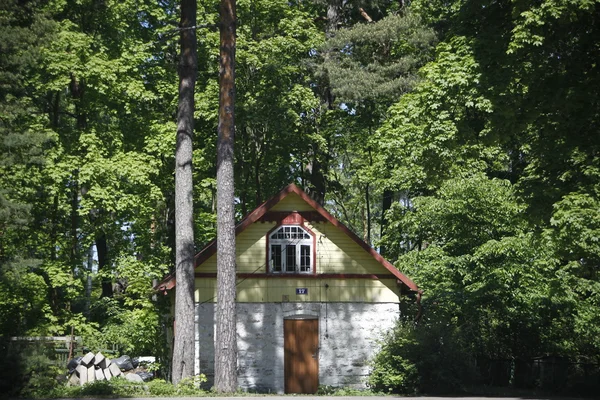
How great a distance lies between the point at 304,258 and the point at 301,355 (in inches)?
121

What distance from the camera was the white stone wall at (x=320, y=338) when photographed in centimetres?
2412

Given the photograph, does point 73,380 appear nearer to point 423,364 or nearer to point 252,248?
point 252,248

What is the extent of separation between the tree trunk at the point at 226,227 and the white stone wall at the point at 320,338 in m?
3.69

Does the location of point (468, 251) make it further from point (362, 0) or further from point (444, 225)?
point (362, 0)

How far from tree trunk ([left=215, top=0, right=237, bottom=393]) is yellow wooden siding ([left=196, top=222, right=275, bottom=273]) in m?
3.67

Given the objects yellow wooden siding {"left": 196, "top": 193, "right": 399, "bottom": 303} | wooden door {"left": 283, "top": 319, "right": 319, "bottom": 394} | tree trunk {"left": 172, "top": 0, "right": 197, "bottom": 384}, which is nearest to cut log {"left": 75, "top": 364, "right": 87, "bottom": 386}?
tree trunk {"left": 172, "top": 0, "right": 197, "bottom": 384}

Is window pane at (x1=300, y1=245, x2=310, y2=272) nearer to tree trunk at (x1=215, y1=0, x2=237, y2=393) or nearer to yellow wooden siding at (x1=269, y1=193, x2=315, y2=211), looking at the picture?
yellow wooden siding at (x1=269, y1=193, x2=315, y2=211)

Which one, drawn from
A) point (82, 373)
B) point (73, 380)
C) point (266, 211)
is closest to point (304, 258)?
point (266, 211)

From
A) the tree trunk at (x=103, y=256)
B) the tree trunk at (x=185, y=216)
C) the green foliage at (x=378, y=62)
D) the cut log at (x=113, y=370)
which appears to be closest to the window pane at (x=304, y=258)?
the tree trunk at (x=185, y=216)

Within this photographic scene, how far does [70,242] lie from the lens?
3008 centimetres

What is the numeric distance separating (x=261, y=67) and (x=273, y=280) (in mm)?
10421

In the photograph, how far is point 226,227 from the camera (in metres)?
20.5

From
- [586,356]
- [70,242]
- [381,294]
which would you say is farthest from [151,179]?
[586,356]

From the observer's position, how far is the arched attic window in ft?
80.6
